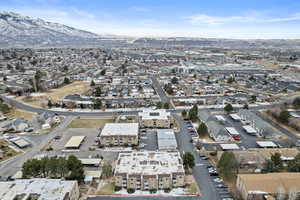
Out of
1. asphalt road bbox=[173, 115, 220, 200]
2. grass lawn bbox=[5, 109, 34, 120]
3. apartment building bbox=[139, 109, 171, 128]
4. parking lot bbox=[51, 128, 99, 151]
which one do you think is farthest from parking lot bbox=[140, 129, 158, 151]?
grass lawn bbox=[5, 109, 34, 120]

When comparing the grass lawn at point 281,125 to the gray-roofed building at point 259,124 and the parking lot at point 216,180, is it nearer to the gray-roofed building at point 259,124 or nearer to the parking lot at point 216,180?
the gray-roofed building at point 259,124

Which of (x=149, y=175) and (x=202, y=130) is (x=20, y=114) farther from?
(x=202, y=130)

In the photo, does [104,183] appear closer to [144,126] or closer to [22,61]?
[144,126]

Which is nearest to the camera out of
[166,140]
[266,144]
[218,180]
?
[218,180]

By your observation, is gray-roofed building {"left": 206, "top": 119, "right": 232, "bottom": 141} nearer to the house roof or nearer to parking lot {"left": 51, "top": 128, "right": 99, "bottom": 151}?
the house roof

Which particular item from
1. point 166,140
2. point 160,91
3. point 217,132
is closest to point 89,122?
point 166,140

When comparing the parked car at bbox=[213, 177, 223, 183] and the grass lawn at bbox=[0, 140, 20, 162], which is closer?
the parked car at bbox=[213, 177, 223, 183]

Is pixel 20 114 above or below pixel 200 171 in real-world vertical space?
above
